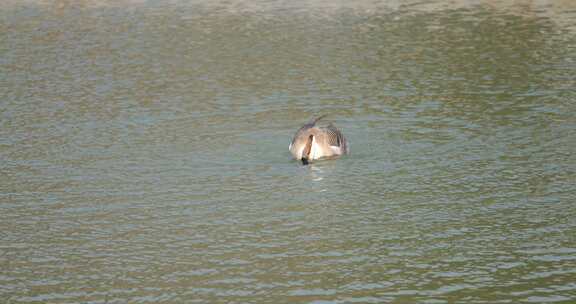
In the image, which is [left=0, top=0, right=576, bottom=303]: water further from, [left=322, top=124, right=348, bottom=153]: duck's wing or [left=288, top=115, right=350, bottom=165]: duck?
[left=322, top=124, right=348, bottom=153]: duck's wing

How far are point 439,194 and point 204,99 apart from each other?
28.9 ft

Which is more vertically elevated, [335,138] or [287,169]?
[335,138]

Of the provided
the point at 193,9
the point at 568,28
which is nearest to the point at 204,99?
the point at 568,28

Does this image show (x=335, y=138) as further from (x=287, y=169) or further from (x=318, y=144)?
(x=287, y=169)

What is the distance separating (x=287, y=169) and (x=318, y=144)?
869mm

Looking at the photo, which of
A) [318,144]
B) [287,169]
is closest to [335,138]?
[318,144]

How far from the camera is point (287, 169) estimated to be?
17.3 m

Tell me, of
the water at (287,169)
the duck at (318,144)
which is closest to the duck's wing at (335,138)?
the duck at (318,144)

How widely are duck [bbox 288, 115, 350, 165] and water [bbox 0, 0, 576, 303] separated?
26 centimetres

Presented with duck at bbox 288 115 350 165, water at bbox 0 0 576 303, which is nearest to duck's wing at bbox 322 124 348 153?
duck at bbox 288 115 350 165

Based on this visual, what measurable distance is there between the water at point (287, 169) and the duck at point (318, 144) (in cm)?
26

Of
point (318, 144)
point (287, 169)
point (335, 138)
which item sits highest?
point (335, 138)

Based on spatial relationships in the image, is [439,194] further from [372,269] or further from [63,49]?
[63,49]

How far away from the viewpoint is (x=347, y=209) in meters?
14.9
